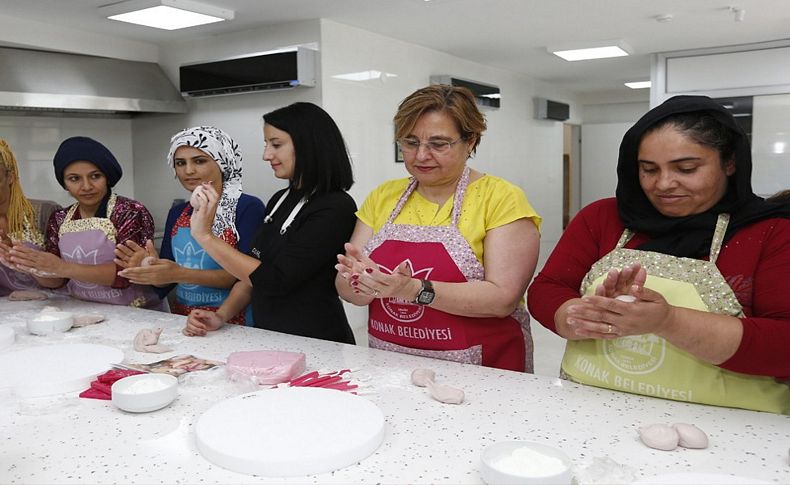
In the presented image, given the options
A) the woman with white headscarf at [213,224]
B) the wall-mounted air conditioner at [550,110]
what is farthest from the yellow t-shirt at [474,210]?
the wall-mounted air conditioner at [550,110]

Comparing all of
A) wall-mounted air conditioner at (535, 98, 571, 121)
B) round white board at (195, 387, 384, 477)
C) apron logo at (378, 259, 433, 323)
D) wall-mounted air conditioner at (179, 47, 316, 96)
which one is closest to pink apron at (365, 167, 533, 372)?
apron logo at (378, 259, 433, 323)

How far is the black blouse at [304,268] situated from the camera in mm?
1828

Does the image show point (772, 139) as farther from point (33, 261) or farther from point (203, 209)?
point (33, 261)

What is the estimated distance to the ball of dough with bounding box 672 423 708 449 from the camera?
102 cm

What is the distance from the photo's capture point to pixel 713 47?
5855mm

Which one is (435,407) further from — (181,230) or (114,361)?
(181,230)

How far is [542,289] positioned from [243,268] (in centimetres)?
89

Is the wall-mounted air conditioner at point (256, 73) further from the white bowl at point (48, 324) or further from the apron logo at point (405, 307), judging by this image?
the apron logo at point (405, 307)

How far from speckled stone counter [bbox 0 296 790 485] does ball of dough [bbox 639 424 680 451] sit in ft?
0.04

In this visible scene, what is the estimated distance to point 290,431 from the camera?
1.06m

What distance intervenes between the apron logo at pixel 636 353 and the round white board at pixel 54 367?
3.68ft

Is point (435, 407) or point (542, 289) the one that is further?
point (542, 289)

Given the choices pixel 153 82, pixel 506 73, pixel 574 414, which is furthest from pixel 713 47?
pixel 574 414

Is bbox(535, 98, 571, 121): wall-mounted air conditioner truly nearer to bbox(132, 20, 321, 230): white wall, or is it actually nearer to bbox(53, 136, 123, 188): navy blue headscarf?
bbox(132, 20, 321, 230): white wall
